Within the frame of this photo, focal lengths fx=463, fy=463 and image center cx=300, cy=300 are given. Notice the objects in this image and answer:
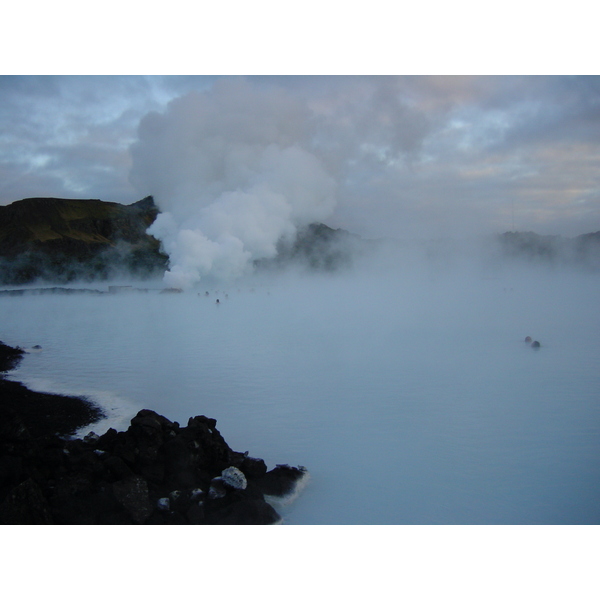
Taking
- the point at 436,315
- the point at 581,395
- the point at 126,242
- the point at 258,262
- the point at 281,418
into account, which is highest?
the point at 126,242

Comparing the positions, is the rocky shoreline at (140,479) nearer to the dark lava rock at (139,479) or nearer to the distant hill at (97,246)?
the dark lava rock at (139,479)

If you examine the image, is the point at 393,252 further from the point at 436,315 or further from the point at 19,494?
the point at 19,494

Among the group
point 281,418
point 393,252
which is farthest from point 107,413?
point 393,252

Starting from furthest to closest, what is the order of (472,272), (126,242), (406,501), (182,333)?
(126,242) < (472,272) < (182,333) < (406,501)

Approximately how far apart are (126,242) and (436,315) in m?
27.0

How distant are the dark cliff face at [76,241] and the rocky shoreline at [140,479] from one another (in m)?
13.3

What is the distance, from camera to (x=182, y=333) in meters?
9.98

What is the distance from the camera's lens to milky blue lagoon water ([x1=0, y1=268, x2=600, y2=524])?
320 centimetres

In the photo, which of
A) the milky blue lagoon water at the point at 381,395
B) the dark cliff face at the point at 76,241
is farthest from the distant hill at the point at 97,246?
the milky blue lagoon water at the point at 381,395

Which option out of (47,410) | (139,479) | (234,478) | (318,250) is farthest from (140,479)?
(318,250)

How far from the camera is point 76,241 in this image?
28.4 metres

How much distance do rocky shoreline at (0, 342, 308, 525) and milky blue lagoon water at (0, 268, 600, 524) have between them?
343 millimetres

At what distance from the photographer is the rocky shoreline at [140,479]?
8.89 feet

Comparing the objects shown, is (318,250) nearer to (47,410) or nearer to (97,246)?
(97,246)
